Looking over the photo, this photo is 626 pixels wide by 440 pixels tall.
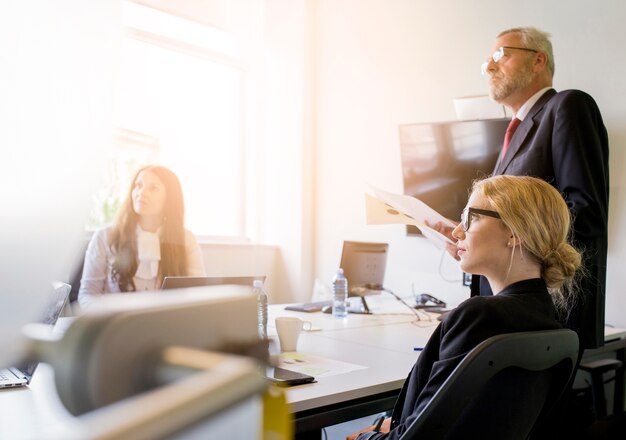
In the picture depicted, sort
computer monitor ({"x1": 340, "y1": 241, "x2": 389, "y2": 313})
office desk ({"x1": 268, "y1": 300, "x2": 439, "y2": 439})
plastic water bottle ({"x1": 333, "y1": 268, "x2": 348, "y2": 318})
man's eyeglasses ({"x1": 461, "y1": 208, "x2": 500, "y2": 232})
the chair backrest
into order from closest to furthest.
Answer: the chair backrest → office desk ({"x1": 268, "y1": 300, "x2": 439, "y2": 439}) → man's eyeglasses ({"x1": 461, "y1": 208, "x2": 500, "y2": 232}) → plastic water bottle ({"x1": 333, "y1": 268, "x2": 348, "y2": 318}) → computer monitor ({"x1": 340, "y1": 241, "x2": 389, "y2": 313})

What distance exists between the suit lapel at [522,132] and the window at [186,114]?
3.00 metres

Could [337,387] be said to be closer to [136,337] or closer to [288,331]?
[288,331]

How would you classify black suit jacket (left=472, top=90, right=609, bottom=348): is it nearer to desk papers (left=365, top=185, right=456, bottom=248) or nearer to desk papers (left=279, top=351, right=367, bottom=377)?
desk papers (left=365, top=185, right=456, bottom=248)

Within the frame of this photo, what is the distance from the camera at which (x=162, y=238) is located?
10.2 ft

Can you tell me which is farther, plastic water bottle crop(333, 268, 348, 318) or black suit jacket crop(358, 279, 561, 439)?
plastic water bottle crop(333, 268, 348, 318)

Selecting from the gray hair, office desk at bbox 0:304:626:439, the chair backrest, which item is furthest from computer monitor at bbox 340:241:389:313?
the chair backrest

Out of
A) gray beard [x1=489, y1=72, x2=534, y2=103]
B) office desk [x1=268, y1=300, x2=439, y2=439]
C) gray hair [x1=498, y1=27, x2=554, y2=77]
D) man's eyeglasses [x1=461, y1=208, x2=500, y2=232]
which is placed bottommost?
office desk [x1=268, y1=300, x2=439, y2=439]

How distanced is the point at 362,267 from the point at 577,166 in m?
1.51

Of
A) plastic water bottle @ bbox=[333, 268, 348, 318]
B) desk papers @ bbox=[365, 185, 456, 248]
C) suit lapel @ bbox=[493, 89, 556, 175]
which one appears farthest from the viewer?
plastic water bottle @ bbox=[333, 268, 348, 318]

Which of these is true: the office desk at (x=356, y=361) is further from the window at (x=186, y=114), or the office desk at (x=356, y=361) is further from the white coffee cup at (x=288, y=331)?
the window at (x=186, y=114)

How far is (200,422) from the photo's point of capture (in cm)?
28

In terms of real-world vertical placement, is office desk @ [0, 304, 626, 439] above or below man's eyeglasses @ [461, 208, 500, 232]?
below

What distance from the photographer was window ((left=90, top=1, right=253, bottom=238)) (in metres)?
4.68

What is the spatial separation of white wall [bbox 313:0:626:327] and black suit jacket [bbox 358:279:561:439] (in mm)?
2256
